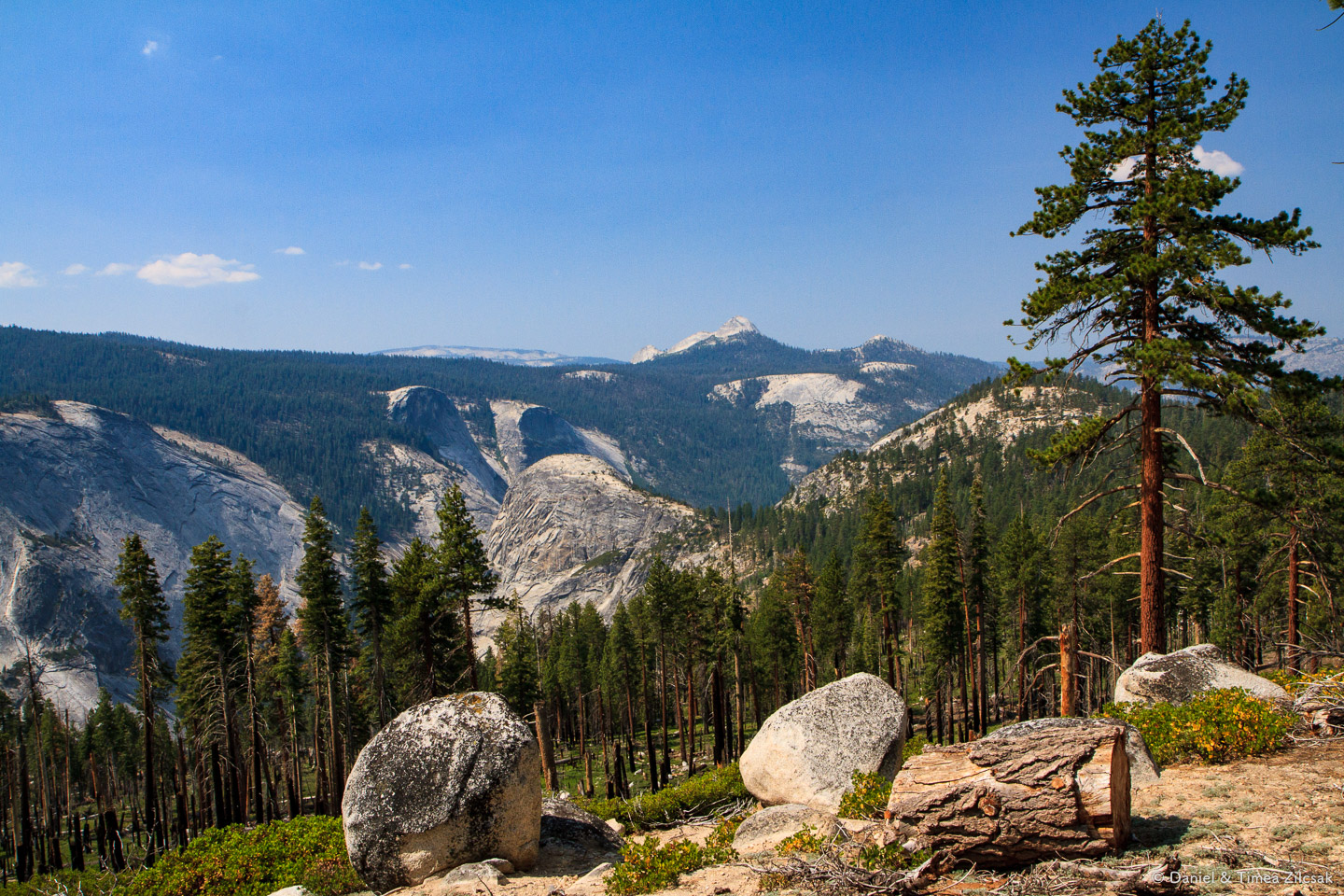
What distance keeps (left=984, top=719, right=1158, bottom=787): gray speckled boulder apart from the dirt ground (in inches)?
11.0

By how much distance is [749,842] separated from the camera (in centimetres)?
1371

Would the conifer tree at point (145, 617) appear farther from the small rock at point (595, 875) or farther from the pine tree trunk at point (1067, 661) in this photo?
the pine tree trunk at point (1067, 661)

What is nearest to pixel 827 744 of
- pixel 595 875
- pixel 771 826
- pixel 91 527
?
pixel 771 826

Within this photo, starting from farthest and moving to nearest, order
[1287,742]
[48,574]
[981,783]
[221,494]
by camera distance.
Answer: [221,494] → [48,574] → [1287,742] → [981,783]

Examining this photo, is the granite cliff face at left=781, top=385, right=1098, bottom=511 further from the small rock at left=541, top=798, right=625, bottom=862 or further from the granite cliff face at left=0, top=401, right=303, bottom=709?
the small rock at left=541, top=798, right=625, bottom=862

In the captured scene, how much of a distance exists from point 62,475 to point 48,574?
3861 centimetres

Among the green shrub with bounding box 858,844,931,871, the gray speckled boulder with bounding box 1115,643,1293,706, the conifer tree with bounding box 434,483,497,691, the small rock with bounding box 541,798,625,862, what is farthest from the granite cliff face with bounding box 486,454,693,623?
the green shrub with bounding box 858,844,931,871

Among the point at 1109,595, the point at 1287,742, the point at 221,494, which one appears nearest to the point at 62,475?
the point at 221,494

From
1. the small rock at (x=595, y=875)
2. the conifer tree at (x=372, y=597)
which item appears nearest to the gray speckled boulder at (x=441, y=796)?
the small rock at (x=595, y=875)

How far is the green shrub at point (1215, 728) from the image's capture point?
1071 centimetres

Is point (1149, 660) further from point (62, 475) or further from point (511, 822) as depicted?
point (62, 475)

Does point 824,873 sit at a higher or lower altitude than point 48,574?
higher

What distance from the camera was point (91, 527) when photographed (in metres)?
156

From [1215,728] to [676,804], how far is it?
15.6m
